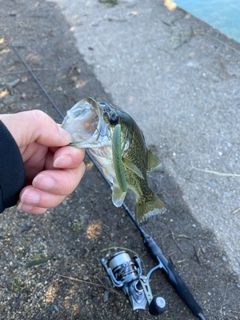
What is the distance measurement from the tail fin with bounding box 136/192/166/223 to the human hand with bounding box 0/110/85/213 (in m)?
0.60

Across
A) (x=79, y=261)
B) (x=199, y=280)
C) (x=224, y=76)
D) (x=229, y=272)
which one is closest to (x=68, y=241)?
(x=79, y=261)

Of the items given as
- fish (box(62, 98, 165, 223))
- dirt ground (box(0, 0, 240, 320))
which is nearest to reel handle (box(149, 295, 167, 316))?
dirt ground (box(0, 0, 240, 320))

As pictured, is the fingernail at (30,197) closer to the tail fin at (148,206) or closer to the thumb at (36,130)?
the thumb at (36,130)

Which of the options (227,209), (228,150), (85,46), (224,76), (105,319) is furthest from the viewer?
(85,46)

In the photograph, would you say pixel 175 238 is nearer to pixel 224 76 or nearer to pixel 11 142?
pixel 11 142

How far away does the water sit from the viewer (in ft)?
16.7

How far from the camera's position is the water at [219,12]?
5.10 meters

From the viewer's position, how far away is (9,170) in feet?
4.90

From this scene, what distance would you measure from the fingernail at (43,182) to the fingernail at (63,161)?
7 cm

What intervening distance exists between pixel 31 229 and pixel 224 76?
2.86 m

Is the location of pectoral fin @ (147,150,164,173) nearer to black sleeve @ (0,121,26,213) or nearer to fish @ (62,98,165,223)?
fish @ (62,98,165,223)

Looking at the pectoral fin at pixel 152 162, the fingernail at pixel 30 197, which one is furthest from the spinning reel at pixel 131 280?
the fingernail at pixel 30 197

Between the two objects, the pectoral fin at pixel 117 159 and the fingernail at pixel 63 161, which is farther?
the fingernail at pixel 63 161

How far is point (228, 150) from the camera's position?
3.49 metres
